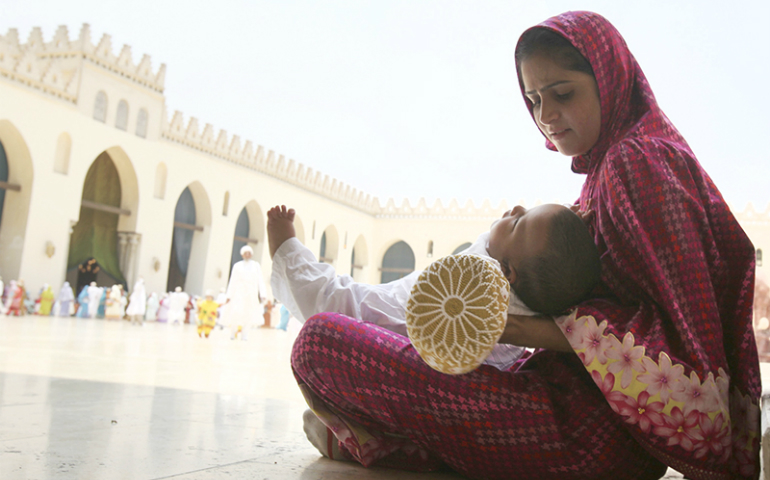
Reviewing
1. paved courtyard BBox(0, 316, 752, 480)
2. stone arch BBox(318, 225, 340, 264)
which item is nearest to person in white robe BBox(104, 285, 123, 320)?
stone arch BBox(318, 225, 340, 264)

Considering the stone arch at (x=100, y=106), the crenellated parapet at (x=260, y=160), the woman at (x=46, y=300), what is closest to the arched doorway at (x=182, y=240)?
the crenellated parapet at (x=260, y=160)

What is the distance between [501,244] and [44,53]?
599 inches

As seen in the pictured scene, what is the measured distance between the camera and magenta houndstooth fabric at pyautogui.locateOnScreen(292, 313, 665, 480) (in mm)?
1094

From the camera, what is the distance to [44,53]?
13.6m

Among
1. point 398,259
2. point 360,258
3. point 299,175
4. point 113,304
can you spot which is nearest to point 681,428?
point 113,304

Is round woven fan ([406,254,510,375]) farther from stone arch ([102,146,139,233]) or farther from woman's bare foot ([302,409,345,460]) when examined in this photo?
stone arch ([102,146,139,233])

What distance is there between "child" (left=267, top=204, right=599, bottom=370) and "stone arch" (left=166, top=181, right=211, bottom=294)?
1554 cm

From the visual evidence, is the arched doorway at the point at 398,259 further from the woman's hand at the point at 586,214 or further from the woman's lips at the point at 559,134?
the woman's hand at the point at 586,214

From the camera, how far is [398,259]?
2366 cm

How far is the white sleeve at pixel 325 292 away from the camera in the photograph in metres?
1.32

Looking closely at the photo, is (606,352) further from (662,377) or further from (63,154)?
(63,154)

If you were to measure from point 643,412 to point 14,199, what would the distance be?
44.9 ft

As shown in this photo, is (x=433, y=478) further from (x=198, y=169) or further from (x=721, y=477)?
(x=198, y=169)

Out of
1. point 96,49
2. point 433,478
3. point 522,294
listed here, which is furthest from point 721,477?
point 96,49
